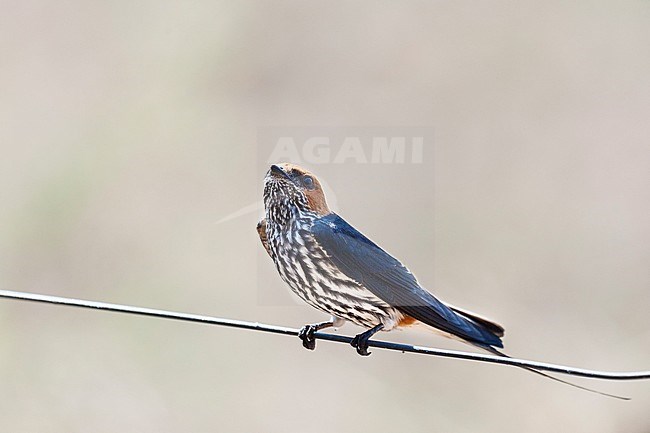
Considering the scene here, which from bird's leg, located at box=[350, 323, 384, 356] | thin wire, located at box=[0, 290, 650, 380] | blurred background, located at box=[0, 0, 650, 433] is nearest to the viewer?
thin wire, located at box=[0, 290, 650, 380]

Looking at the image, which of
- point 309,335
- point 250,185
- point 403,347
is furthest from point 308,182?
point 250,185

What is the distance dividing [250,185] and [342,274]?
5.88 ft

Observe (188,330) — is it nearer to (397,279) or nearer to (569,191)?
(569,191)

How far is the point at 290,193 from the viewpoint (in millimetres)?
2381

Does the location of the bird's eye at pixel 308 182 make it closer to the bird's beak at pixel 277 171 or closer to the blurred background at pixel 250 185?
the bird's beak at pixel 277 171

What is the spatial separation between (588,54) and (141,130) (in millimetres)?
3451

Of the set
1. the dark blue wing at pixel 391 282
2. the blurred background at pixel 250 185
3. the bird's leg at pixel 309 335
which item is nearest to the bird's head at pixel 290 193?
the dark blue wing at pixel 391 282

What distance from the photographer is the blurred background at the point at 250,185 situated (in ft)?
16.9

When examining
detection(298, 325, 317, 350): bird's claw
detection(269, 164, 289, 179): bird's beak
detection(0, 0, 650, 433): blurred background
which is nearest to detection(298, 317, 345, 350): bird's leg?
detection(298, 325, 317, 350): bird's claw

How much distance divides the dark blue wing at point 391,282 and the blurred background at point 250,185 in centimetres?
182

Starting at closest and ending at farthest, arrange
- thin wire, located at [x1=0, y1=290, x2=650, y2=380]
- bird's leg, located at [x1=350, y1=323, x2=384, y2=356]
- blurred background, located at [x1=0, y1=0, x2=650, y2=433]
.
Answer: thin wire, located at [x1=0, y1=290, x2=650, y2=380], bird's leg, located at [x1=350, y1=323, x2=384, y2=356], blurred background, located at [x1=0, y1=0, x2=650, y2=433]

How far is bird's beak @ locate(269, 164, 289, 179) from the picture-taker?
2.31m

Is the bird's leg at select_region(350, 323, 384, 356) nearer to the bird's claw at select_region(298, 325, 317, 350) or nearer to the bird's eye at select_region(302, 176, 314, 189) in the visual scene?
the bird's claw at select_region(298, 325, 317, 350)

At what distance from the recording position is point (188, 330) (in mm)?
5719
